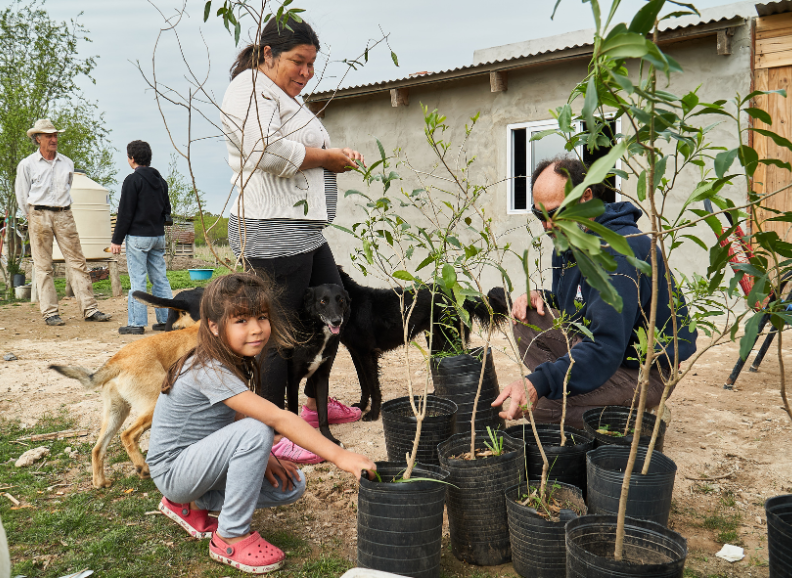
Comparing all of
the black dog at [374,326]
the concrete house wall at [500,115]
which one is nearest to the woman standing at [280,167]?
the black dog at [374,326]

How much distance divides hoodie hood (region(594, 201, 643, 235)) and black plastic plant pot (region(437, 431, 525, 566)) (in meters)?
1.18

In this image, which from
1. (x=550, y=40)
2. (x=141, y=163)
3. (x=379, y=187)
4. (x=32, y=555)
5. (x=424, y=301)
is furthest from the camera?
(x=550, y=40)

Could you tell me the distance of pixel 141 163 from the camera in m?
7.06

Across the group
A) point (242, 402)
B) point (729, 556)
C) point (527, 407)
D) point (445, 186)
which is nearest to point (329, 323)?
point (242, 402)

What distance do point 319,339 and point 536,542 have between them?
77.0 inches

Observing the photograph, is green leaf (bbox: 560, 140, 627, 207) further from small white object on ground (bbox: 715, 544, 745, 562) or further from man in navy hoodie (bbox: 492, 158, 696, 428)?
small white object on ground (bbox: 715, 544, 745, 562)

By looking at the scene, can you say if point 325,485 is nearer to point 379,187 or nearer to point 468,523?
point 468,523

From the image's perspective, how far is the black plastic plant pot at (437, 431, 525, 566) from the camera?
6.96ft

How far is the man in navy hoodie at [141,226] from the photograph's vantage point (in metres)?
6.91

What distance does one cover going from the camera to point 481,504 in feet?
6.97

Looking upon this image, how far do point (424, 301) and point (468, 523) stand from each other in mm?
2243

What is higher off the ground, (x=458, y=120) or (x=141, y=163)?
(x=458, y=120)

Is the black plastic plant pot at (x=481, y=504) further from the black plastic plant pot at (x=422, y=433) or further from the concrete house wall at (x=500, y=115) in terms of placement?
the concrete house wall at (x=500, y=115)

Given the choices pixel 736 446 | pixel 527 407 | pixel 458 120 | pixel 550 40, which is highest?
pixel 550 40
